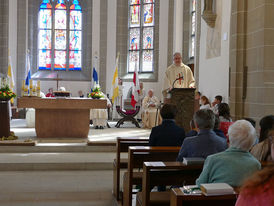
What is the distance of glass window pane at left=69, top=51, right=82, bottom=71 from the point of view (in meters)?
17.5

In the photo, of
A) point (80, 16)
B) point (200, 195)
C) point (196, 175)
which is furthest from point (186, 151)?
point (80, 16)

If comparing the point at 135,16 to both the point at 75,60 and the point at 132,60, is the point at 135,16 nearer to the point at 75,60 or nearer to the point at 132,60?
the point at 132,60

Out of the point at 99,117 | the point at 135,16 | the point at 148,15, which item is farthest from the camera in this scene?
the point at 135,16

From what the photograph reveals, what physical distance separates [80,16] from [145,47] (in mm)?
3114

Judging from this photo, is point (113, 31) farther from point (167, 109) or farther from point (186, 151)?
point (186, 151)

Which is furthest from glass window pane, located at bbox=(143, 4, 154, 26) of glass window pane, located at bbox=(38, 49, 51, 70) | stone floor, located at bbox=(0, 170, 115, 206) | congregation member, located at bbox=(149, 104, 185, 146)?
congregation member, located at bbox=(149, 104, 185, 146)

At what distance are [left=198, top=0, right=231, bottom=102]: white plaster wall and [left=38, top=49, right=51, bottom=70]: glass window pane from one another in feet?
25.6

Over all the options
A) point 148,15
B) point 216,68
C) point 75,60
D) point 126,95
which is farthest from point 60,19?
point 216,68

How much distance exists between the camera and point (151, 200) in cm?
321

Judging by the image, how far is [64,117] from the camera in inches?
360

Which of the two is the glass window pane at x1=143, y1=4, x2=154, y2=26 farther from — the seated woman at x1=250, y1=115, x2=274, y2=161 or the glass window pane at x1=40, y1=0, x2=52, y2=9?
the seated woman at x1=250, y1=115, x2=274, y2=161

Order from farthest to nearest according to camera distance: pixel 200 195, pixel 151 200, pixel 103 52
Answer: pixel 103 52
pixel 151 200
pixel 200 195

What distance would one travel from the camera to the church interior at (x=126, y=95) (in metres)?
3.74

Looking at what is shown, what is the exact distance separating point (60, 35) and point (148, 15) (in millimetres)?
3825
